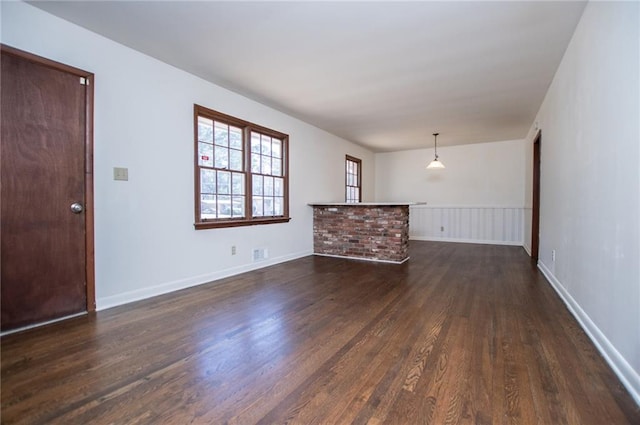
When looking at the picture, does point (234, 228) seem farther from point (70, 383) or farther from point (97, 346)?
point (70, 383)

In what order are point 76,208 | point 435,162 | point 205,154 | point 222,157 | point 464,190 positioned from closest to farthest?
point 76,208 < point 205,154 < point 222,157 < point 435,162 < point 464,190

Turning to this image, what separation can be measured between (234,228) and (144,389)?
263 centimetres

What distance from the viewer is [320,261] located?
5.05 metres

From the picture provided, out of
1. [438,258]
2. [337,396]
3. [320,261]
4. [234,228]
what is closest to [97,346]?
[337,396]

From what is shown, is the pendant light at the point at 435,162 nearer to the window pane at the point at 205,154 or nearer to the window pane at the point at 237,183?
the window pane at the point at 237,183

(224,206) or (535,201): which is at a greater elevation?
(535,201)

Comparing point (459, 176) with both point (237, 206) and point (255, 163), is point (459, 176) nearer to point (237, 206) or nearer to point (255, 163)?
point (255, 163)

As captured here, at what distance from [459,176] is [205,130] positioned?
6157mm

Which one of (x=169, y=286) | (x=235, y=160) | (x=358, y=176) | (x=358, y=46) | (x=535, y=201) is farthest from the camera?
(x=358, y=176)

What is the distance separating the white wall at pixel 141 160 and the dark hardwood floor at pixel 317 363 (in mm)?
406

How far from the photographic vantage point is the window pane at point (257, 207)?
4.53m

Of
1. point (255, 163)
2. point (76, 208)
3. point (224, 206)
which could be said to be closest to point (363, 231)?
point (255, 163)

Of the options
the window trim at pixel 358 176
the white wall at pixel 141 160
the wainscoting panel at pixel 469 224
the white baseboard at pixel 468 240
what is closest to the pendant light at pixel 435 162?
the wainscoting panel at pixel 469 224

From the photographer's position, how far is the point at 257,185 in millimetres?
4570
